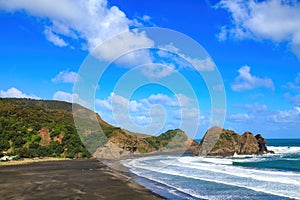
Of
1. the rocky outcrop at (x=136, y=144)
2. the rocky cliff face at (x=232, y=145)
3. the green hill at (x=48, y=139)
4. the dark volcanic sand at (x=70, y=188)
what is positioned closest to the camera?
the dark volcanic sand at (x=70, y=188)

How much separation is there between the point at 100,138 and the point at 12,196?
5205cm

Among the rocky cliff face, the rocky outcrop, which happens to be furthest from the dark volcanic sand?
the rocky cliff face

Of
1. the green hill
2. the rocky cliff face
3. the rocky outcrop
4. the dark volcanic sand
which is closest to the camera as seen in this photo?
the dark volcanic sand

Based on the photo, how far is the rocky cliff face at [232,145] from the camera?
75312 mm

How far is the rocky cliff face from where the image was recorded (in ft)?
247

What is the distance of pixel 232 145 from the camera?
250ft

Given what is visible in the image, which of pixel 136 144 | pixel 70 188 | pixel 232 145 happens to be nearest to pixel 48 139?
pixel 136 144

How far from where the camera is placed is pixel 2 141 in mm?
56125

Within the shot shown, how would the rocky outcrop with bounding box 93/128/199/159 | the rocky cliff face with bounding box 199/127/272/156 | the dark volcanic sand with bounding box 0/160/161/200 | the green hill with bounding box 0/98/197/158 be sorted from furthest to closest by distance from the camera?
the rocky cliff face with bounding box 199/127/272/156 → the rocky outcrop with bounding box 93/128/199/159 → the green hill with bounding box 0/98/197/158 → the dark volcanic sand with bounding box 0/160/161/200

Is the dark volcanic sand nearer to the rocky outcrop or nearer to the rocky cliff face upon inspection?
the rocky outcrop

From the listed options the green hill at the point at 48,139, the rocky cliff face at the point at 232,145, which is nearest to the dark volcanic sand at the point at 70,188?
the green hill at the point at 48,139

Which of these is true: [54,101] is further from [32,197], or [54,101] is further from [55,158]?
[32,197]

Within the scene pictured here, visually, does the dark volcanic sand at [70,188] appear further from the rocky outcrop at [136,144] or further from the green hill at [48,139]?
the rocky outcrop at [136,144]

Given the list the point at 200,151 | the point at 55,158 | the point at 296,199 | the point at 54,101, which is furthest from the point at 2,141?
the point at 54,101
